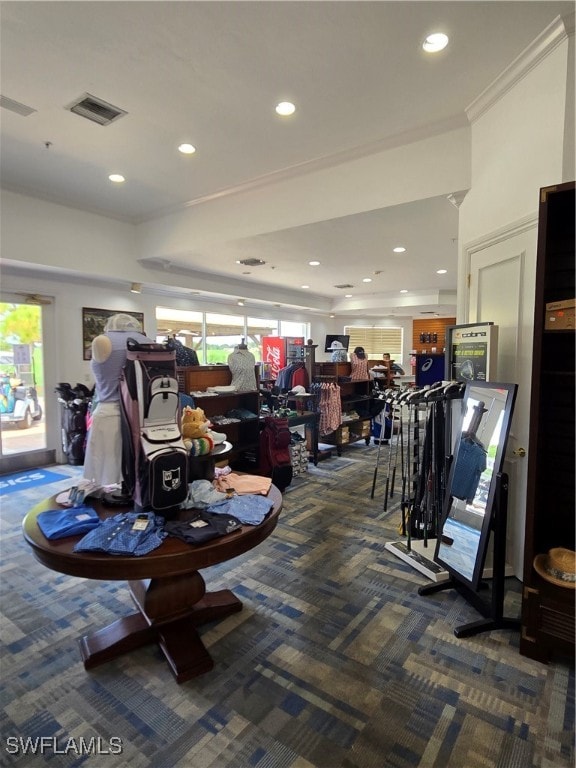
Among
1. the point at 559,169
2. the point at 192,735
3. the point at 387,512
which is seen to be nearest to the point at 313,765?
the point at 192,735

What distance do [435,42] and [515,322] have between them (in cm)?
175

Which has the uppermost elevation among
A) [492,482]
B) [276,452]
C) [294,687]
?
[492,482]

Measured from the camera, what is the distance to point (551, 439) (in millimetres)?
2279

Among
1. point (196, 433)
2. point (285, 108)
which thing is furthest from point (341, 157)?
point (196, 433)

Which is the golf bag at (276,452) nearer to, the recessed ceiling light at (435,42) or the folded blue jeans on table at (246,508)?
the folded blue jeans on table at (246,508)

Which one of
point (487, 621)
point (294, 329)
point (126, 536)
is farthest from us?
point (294, 329)

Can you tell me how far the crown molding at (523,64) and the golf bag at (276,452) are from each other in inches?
131

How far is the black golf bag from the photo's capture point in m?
5.38

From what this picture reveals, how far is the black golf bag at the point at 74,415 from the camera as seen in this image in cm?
538

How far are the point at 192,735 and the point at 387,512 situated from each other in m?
2.74

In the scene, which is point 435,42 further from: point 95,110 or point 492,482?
point 492,482

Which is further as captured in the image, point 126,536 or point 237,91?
point 237,91

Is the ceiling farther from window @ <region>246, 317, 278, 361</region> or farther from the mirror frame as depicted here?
window @ <region>246, 317, 278, 361</region>

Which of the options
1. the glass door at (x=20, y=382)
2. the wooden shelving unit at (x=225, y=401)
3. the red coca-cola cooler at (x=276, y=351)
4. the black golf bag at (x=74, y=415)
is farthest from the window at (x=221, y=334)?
the wooden shelving unit at (x=225, y=401)
